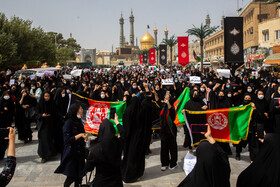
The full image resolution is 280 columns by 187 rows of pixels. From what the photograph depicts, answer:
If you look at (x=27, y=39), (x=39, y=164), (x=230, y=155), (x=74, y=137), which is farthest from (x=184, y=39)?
(x=27, y=39)

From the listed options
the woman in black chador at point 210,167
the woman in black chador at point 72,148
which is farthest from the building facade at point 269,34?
the woman in black chador at point 210,167

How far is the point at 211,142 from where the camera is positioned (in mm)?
3072

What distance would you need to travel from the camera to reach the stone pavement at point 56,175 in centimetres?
537

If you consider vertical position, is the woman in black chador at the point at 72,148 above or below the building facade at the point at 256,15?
below

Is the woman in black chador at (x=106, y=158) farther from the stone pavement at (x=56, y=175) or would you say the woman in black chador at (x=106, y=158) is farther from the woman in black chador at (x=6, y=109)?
the woman in black chador at (x=6, y=109)

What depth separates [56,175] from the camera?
575 centimetres

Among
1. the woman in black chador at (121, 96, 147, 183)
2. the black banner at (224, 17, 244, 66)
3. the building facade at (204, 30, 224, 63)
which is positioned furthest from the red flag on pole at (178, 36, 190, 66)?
the building facade at (204, 30, 224, 63)

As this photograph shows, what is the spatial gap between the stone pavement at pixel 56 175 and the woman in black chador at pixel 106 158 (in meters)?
2.04

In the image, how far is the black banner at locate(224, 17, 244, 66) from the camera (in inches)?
557

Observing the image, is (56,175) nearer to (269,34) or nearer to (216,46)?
(269,34)

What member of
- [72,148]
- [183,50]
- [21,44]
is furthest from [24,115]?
[21,44]

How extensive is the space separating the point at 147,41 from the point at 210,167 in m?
120

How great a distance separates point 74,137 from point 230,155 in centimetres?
427

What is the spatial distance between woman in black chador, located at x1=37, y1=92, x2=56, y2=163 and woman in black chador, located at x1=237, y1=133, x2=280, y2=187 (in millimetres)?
4584
